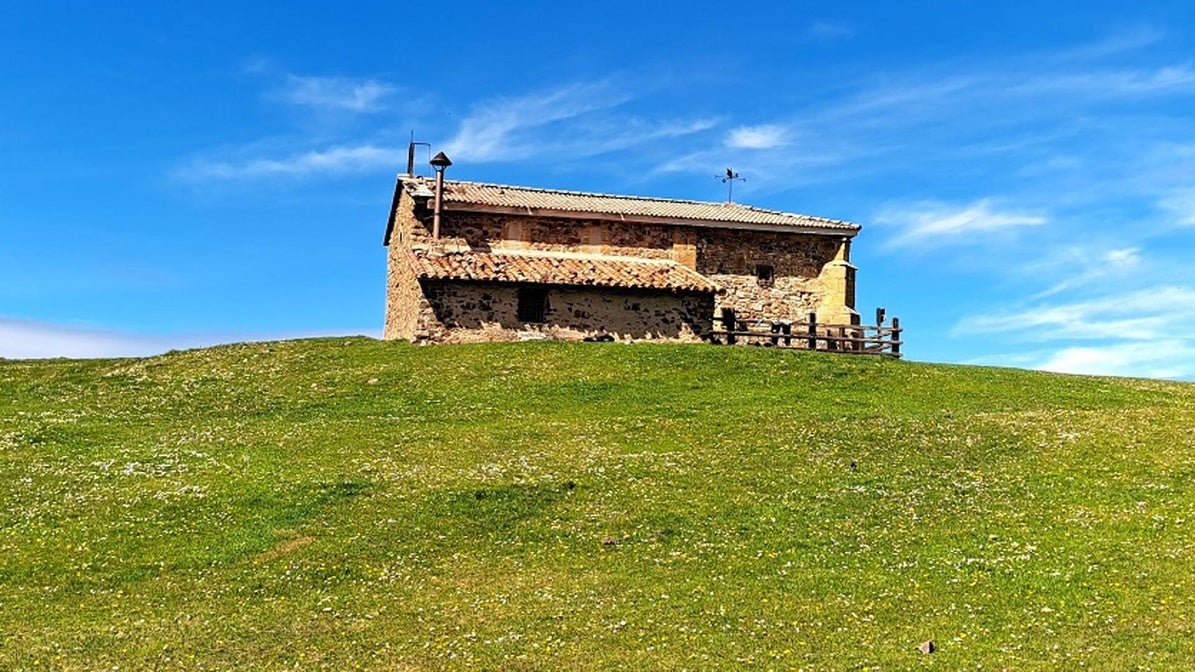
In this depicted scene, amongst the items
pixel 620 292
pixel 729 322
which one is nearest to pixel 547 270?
pixel 620 292

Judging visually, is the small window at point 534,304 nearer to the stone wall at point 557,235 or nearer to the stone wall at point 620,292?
the stone wall at point 620,292

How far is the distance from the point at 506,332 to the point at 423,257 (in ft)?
17.7

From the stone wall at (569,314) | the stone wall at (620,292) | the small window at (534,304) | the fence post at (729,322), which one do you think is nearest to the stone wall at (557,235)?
the stone wall at (620,292)

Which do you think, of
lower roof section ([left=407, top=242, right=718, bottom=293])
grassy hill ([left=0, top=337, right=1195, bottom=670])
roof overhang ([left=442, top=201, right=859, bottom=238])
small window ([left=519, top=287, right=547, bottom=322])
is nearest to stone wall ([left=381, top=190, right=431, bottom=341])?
lower roof section ([left=407, top=242, right=718, bottom=293])

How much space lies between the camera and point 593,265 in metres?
50.9

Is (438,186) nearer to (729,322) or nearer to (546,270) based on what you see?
(546,270)

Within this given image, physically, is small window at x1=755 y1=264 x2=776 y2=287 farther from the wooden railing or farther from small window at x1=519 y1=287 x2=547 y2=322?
small window at x1=519 y1=287 x2=547 y2=322

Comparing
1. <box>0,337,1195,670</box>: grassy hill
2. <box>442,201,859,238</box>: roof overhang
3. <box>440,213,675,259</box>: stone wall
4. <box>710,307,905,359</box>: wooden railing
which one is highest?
<box>442,201,859,238</box>: roof overhang

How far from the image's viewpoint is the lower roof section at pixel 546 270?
154 feet

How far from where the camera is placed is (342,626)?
17344mm

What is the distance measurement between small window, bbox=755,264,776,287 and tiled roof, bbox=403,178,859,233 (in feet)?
8.01

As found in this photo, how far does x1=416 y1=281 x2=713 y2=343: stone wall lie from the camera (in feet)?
154

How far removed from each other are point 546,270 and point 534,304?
1866mm

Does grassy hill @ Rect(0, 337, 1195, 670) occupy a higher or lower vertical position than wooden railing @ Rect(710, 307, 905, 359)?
lower
